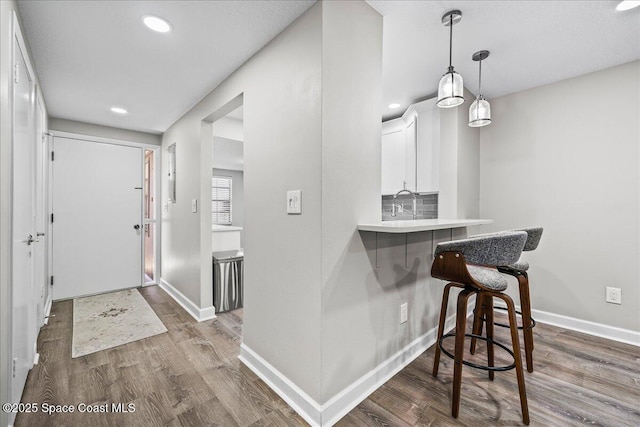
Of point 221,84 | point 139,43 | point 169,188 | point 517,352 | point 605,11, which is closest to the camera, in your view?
point 517,352

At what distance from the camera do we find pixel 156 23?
1759 millimetres

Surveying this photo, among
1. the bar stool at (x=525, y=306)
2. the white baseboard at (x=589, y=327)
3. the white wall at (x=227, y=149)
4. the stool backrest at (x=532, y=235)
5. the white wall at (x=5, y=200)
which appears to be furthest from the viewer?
the white wall at (x=227, y=149)

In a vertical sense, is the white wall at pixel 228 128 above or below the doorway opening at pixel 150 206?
above

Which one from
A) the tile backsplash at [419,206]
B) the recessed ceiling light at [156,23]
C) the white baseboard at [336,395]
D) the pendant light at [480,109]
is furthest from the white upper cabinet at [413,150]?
the recessed ceiling light at [156,23]

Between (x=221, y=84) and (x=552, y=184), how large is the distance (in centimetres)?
319

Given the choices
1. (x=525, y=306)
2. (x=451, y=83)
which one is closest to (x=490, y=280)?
(x=525, y=306)

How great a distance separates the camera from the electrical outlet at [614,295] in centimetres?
243

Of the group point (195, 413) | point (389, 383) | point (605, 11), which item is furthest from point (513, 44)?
point (195, 413)

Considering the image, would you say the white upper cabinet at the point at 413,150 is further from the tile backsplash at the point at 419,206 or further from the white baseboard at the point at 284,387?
the white baseboard at the point at 284,387

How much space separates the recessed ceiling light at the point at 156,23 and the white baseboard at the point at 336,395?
220cm

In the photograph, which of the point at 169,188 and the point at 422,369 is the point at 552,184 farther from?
the point at 169,188

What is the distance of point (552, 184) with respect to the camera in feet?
9.04

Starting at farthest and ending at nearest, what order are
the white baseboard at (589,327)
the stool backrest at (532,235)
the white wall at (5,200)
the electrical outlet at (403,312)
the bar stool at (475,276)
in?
the white baseboard at (589,327), the stool backrest at (532,235), the electrical outlet at (403,312), the bar stool at (475,276), the white wall at (5,200)

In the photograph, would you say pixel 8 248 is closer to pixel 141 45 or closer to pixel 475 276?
pixel 141 45
